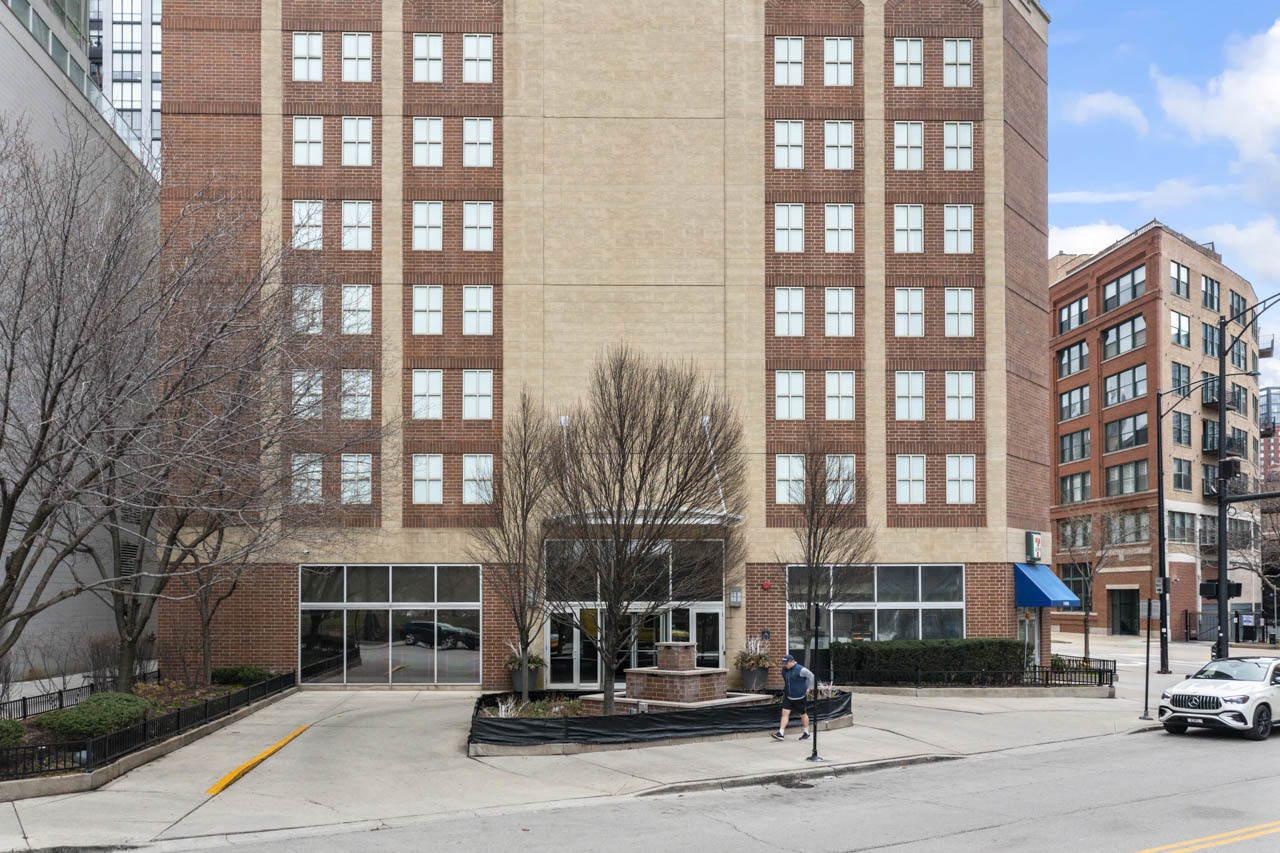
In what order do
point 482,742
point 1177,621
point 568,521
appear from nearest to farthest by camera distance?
point 482,742 < point 568,521 < point 1177,621

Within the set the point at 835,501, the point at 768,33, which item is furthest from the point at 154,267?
the point at 768,33

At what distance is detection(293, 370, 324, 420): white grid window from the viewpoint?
68.5ft

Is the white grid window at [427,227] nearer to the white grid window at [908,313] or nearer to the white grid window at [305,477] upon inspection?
the white grid window at [305,477]

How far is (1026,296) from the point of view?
124ft

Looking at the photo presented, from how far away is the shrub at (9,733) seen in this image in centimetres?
1639

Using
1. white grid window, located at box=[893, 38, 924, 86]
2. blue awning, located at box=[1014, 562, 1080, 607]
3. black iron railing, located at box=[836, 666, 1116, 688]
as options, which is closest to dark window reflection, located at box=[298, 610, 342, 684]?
black iron railing, located at box=[836, 666, 1116, 688]

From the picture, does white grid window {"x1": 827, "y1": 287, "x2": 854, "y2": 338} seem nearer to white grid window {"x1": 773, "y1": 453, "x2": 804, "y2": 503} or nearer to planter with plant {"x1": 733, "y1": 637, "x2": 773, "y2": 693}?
white grid window {"x1": 773, "y1": 453, "x2": 804, "y2": 503}

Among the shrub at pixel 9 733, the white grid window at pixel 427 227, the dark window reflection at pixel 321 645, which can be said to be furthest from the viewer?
the white grid window at pixel 427 227

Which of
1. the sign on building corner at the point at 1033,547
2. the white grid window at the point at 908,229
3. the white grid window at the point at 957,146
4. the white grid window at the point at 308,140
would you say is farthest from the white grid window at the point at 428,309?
the sign on building corner at the point at 1033,547

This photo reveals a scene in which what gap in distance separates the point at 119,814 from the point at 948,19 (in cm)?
3260

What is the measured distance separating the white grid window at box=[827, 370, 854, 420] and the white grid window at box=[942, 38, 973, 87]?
988cm

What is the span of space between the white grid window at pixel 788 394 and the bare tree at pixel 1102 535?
34.7 m

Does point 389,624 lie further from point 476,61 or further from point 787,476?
point 476,61

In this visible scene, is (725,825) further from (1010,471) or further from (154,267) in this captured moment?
(1010,471)
